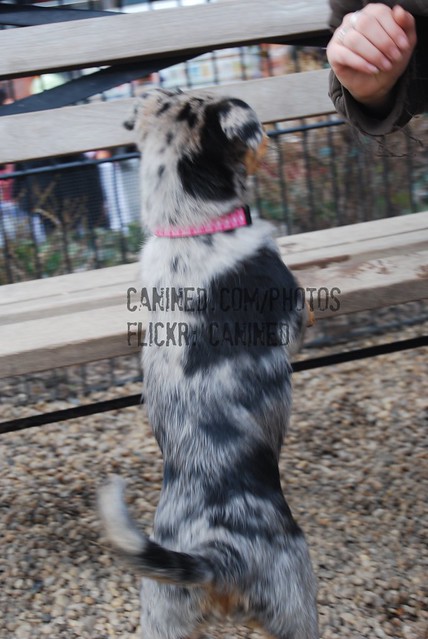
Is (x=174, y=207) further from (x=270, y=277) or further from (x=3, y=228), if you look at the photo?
(x=3, y=228)

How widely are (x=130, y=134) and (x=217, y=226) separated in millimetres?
985

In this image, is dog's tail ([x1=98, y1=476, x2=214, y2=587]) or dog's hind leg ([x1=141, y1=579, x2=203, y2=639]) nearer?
dog's tail ([x1=98, y1=476, x2=214, y2=587])

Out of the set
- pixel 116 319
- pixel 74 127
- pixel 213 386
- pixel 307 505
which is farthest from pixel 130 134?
pixel 307 505

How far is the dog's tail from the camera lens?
1.66 m

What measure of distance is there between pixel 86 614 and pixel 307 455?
117 centimetres

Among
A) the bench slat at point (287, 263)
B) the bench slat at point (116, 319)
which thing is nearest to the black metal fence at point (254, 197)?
the bench slat at point (287, 263)

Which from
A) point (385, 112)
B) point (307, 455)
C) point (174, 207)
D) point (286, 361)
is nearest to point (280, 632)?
point (286, 361)

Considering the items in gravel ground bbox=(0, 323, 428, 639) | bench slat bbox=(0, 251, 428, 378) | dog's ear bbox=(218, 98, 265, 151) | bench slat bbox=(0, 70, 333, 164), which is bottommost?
gravel ground bbox=(0, 323, 428, 639)

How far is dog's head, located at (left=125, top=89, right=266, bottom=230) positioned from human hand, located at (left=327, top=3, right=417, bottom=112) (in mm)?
342

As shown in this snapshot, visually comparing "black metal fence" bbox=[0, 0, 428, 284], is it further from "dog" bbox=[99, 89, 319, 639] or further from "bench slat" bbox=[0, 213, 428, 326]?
"dog" bbox=[99, 89, 319, 639]

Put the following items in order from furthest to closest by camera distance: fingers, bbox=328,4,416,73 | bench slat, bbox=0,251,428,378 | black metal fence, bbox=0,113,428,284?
Result: black metal fence, bbox=0,113,428,284
bench slat, bbox=0,251,428,378
fingers, bbox=328,4,416,73

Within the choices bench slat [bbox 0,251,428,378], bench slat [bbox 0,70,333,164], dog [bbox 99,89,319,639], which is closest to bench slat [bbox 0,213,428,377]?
bench slat [bbox 0,251,428,378]

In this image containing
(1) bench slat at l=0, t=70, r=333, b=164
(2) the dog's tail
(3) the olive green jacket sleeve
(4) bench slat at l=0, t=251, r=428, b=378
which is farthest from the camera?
(1) bench slat at l=0, t=70, r=333, b=164

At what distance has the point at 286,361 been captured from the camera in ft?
7.15
